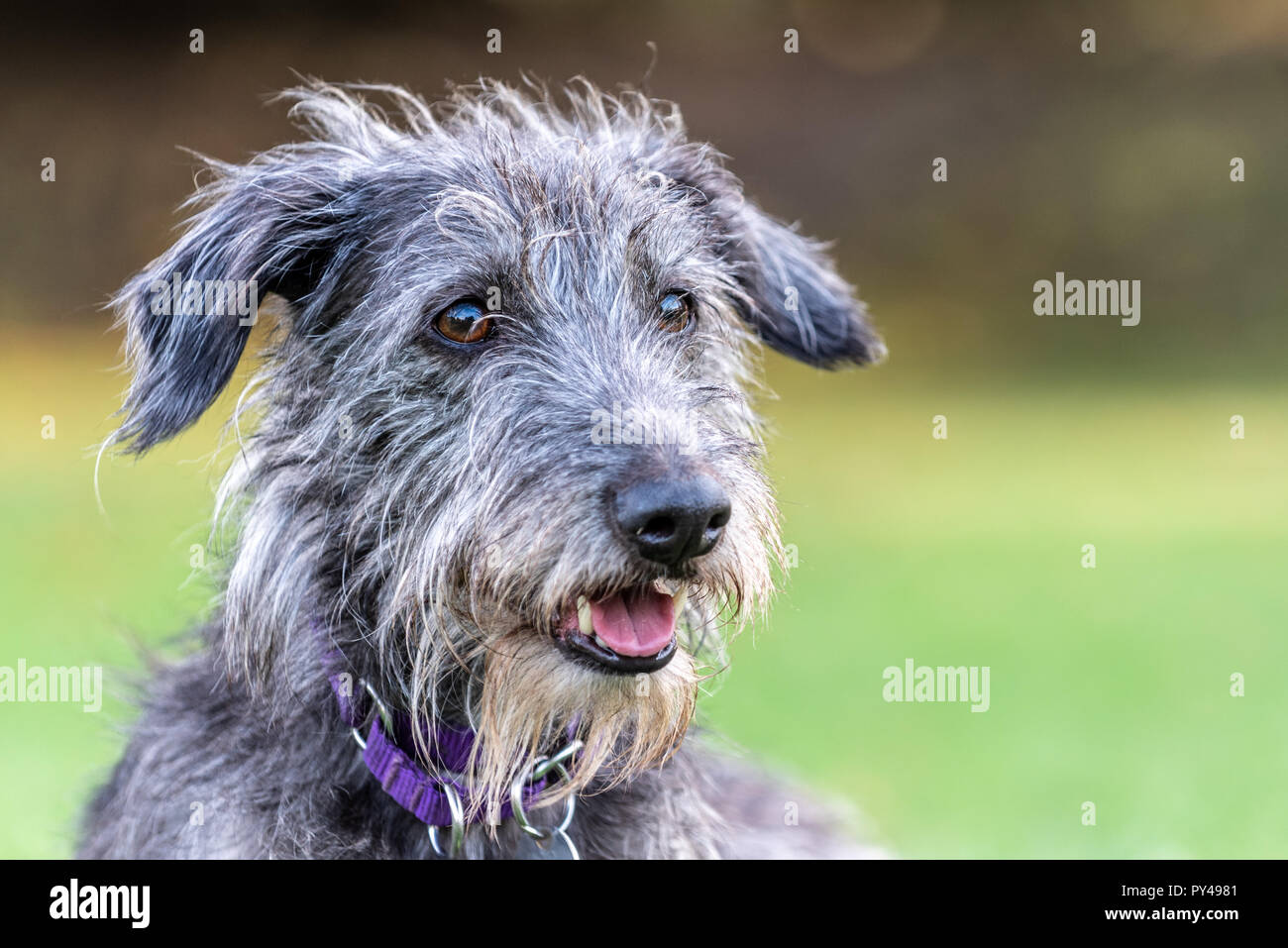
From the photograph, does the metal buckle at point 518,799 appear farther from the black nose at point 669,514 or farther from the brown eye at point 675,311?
the brown eye at point 675,311

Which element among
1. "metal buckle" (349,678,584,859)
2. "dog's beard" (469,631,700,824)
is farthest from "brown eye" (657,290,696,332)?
"metal buckle" (349,678,584,859)

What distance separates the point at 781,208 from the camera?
14734mm

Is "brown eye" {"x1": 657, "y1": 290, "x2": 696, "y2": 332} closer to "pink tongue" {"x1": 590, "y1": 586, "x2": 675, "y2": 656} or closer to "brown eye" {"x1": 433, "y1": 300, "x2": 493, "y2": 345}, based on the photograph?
"brown eye" {"x1": 433, "y1": 300, "x2": 493, "y2": 345}

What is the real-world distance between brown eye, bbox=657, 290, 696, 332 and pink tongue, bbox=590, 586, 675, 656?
103cm

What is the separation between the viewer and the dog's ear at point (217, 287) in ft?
12.3

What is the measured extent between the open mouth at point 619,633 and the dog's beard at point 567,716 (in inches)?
2.1

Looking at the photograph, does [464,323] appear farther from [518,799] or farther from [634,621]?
[518,799]

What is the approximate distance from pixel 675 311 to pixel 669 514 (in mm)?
1174

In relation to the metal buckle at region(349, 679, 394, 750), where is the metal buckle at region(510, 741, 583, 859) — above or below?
below

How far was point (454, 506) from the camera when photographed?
137 inches

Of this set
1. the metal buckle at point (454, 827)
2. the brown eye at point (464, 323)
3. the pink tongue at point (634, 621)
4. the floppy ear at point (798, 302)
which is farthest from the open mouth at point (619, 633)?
the floppy ear at point (798, 302)

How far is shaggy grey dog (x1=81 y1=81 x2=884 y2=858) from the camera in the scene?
3.33 m

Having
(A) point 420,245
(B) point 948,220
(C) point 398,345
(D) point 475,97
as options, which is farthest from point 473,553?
(B) point 948,220

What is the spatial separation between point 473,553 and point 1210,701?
6.77 m
